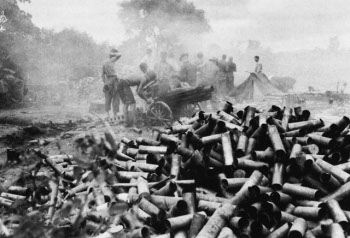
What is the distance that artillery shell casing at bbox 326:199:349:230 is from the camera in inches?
126

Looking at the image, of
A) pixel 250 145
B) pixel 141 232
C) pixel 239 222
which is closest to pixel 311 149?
pixel 250 145

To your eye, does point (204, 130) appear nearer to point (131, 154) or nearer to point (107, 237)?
point (131, 154)

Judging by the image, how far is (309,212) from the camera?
11.4ft

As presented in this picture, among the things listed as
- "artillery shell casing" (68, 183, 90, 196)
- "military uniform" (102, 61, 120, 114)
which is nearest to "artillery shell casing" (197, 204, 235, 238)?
"artillery shell casing" (68, 183, 90, 196)

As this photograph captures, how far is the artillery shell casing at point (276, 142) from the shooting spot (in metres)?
4.13

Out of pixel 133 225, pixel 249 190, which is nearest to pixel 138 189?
pixel 133 225

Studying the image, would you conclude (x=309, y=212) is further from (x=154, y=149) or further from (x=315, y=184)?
(x=154, y=149)

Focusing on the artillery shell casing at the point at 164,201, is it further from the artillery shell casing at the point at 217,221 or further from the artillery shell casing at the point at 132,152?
the artillery shell casing at the point at 132,152

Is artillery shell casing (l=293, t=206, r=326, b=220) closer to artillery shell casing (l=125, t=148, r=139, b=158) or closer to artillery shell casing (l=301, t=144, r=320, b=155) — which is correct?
artillery shell casing (l=301, t=144, r=320, b=155)

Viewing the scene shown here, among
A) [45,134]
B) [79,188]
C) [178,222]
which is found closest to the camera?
[178,222]

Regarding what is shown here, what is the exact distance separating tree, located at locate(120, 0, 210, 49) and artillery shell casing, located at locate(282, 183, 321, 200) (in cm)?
3448

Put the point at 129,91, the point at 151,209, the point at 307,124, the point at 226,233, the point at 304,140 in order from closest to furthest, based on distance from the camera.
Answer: the point at 226,233 < the point at 151,209 < the point at 304,140 < the point at 307,124 < the point at 129,91

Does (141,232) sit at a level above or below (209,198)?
below

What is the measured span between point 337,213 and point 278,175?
78cm
